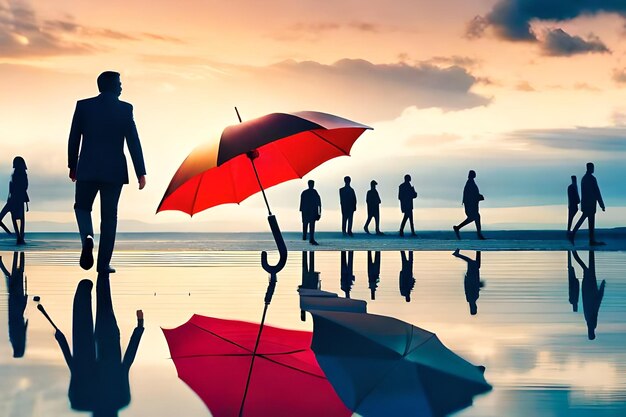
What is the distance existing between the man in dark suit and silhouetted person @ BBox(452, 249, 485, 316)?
418 centimetres

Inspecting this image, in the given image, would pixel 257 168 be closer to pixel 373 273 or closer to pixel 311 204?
pixel 373 273

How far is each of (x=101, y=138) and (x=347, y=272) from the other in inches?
183

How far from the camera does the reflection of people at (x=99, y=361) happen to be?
4.73 m

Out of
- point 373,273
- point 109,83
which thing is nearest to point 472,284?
point 373,273

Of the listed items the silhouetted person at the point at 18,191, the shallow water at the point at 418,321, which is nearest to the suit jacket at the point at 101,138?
the shallow water at the point at 418,321

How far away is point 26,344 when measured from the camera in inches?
273

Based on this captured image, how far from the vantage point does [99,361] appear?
6.02m

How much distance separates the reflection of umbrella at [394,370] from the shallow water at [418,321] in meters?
0.15

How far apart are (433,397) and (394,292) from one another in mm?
6392

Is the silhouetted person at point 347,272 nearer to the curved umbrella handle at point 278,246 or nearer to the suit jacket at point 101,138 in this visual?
the curved umbrella handle at point 278,246

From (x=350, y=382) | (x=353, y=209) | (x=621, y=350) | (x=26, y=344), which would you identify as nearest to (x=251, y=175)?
(x=26, y=344)

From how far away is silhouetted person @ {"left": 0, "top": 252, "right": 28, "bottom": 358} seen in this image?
6.98 metres

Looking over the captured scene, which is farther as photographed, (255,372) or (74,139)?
(74,139)

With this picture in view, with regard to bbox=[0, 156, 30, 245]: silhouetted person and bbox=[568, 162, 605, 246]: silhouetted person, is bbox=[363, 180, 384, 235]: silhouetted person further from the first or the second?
bbox=[0, 156, 30, 245]: silhouetted person
